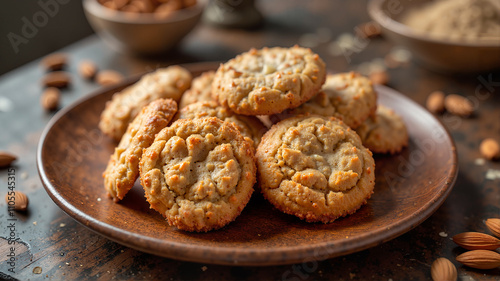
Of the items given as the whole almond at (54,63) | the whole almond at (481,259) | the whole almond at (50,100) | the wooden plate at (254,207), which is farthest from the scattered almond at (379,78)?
the whole almond at (54,63)

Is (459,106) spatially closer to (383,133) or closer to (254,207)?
(383,133)

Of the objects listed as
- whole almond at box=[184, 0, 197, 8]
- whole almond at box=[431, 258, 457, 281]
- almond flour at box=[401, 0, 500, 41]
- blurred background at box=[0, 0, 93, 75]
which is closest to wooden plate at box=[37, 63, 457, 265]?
whole almond at box=[431, 258, 457, 281]

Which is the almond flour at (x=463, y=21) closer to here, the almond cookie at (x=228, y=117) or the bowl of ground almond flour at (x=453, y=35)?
the bowl of ground almond flour at (x=453, y=35)

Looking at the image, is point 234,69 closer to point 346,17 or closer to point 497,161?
point 497,161

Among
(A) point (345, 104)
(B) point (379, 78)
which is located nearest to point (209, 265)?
(A) point (345, 104)

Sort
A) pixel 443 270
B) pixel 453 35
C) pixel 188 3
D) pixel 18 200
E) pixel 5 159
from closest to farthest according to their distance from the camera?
pixel 443 270 < pixel 18 200 < pixel 5 159 < pixel 453 35 < pixel 188 3

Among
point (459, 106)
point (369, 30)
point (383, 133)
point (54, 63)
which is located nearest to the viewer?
point (383, 133)
